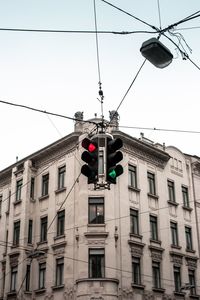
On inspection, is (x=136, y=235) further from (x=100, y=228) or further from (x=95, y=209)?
(x=95, y=209)

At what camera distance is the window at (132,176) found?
96.5 ft

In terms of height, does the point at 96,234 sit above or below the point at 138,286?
above

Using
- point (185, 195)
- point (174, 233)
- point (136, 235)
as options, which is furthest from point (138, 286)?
point (185, 195)

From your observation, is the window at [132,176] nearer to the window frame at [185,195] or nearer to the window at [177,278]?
the window frame at [185,195]

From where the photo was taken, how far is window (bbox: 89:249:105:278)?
2564 cm

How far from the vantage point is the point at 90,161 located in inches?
425

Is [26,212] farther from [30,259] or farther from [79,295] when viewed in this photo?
[79,295]

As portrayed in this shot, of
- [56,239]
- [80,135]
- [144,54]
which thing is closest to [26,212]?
[56,239]

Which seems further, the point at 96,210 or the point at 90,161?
the point at 96,210

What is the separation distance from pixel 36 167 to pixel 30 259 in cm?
636

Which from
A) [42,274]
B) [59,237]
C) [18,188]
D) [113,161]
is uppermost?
[18,188]

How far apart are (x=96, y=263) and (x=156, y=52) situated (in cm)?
1748

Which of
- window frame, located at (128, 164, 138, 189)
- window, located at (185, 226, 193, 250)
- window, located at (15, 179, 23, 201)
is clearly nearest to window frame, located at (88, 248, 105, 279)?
window frame, located at (128, 164, 138, 189)

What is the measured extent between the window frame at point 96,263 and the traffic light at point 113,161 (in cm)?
1611
